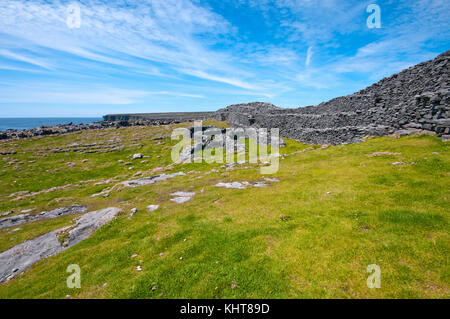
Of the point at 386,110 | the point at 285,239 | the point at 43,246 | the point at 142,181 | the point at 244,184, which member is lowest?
the point at 43,246

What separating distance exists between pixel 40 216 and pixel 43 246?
10.1 m

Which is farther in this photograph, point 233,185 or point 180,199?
point 233,185

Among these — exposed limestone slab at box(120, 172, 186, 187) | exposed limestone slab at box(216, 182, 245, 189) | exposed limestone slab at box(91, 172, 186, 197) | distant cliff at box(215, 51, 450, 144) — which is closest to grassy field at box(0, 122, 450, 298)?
exposed limestone slab at box(216, 182, 245, 189)

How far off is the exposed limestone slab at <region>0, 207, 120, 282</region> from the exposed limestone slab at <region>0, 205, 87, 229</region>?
19.0 ft

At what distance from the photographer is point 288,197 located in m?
14.9

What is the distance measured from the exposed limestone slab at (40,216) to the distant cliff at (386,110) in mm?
37417

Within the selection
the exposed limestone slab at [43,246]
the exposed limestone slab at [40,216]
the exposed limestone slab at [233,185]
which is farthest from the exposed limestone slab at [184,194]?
the exposed limestone slab at [40,216]

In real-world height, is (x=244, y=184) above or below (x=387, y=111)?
below

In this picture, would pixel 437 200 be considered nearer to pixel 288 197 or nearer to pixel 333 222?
pixel 333 222

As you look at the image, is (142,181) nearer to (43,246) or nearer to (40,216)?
(40,216)

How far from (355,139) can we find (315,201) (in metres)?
21.0

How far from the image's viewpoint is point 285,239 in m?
10.1

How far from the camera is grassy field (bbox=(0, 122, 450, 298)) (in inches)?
297

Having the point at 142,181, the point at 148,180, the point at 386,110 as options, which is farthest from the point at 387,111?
the point at 142,181
